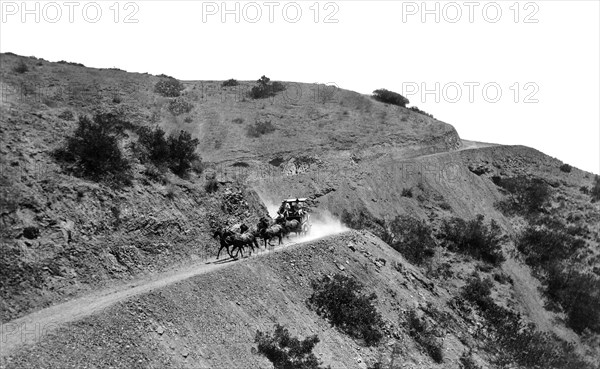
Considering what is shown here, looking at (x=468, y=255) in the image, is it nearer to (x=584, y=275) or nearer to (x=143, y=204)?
(x=584, y=275)

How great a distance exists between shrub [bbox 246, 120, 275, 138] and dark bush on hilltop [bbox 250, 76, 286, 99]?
7474mm

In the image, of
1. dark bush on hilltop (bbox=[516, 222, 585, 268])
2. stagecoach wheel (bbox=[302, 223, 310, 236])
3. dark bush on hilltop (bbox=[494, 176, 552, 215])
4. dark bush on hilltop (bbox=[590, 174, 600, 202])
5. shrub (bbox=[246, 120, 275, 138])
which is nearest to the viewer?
stagecoach wheel (bbox=[302, 223, 310, 236])

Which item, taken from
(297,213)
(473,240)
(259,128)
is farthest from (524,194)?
(297,213)

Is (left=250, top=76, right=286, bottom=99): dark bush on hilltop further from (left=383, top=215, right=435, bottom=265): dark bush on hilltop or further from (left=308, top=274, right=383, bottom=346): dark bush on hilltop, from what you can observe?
(left=308, top=274, right=383, bottom=346): dark bush on hilltop

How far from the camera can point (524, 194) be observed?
58.9 meters

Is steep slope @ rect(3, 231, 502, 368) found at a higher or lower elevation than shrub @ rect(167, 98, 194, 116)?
lower

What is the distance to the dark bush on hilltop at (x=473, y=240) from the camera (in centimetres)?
4650

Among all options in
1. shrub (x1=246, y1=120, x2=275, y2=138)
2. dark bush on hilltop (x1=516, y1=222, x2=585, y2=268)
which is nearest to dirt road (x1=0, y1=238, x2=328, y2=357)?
dark bush on hilltop (x1=516, y1=222, x2=585, y2=268)

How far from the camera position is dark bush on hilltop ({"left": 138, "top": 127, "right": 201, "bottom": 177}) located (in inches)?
1350

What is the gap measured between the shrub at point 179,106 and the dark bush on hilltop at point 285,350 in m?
41.4

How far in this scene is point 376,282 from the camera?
31.3 m

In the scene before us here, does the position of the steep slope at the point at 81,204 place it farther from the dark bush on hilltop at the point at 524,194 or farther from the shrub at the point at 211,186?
the dark bush on hilltop at the point at 524,194

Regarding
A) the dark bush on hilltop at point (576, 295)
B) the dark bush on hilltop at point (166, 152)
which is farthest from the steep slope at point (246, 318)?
the dark bush on hilltop at point (576, 295)

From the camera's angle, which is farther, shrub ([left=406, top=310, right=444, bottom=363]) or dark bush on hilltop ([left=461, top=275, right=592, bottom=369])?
dark bush on hilltop ([left=461, top=275, right=592, bottom=369])
